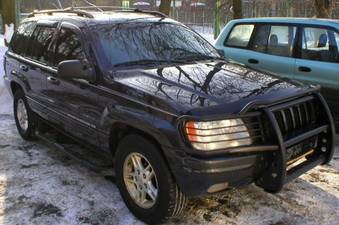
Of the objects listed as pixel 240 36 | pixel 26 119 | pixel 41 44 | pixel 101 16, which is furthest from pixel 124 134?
pixel 240 36

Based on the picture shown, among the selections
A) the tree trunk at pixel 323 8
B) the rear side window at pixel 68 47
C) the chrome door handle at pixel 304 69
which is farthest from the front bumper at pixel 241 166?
the tree trunk at pixel 323 8

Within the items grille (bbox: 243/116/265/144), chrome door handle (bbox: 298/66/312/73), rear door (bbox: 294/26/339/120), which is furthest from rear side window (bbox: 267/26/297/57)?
grille (bbox: 243/116/265/144)

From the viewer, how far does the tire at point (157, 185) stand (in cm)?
381

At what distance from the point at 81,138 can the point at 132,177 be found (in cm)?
97

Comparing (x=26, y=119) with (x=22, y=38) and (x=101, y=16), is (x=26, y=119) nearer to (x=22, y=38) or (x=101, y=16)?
(x=22, y=38)

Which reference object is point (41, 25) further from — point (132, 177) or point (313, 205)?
point (313, 205)

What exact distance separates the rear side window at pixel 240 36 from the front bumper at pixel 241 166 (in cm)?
398

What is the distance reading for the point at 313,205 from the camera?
14.7ft

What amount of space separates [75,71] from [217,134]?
160 centimetres

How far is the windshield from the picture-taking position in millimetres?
4734

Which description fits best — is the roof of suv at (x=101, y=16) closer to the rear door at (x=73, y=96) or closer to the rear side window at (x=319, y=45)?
the rear door at (x=73, y=96)

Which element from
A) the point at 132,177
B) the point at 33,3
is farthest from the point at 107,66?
the point at 33,3

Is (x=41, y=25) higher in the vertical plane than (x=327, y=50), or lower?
higher

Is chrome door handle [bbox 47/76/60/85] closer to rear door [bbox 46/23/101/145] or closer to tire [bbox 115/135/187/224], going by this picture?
rear door [bbox 46/23/101/145]
